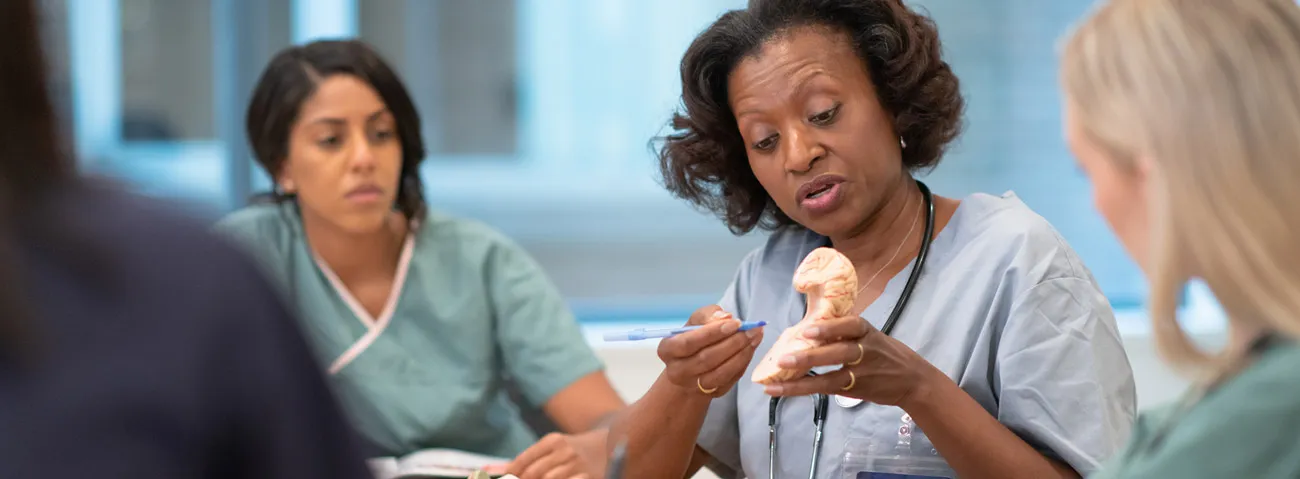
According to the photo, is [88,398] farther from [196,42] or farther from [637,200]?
[196,42]

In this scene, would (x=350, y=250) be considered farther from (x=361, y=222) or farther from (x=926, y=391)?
(x=926, y=391)

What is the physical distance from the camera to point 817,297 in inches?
59.3

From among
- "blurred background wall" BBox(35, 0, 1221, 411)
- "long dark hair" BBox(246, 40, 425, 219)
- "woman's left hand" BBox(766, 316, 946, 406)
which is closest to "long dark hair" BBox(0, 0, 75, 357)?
"woman's left hand" BBox(766, 316, 946, 406)

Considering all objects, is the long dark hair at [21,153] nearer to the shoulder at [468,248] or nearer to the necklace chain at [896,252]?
the necklace chain at [896,252]

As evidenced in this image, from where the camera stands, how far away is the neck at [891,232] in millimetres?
1763

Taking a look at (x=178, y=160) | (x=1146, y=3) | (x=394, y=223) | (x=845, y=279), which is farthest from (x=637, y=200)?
(x=1146, y=3)

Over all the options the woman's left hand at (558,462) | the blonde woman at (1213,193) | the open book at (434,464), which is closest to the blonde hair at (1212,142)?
the blonde woman at (1213,193)

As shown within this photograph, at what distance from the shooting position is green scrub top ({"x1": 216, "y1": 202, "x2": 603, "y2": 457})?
2412mm

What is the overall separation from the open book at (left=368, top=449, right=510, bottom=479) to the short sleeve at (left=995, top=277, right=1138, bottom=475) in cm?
101

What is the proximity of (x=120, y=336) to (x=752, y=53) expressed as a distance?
1.28 meters

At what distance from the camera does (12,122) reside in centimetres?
58

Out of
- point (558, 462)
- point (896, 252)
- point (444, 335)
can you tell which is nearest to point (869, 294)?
point (896, 252)

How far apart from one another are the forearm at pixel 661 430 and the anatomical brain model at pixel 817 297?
244mm

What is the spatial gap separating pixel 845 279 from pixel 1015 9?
248cm
